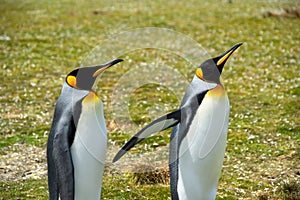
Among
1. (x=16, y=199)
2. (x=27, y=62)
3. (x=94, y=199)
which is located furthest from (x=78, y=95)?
(x=27, y=62)

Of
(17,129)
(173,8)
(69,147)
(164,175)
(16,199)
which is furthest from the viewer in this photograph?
(173,8)

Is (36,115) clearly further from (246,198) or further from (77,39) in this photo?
(77,39)

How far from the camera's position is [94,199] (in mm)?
4934

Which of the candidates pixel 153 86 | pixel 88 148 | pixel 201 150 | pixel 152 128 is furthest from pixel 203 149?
pixel 153 86

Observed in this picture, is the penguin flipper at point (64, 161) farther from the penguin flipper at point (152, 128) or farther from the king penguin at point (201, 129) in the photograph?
the king penguin at point (201, 129)

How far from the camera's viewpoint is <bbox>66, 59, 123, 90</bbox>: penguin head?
4.80 metres

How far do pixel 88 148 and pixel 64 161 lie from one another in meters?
0.23

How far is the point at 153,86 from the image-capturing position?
37.3ft

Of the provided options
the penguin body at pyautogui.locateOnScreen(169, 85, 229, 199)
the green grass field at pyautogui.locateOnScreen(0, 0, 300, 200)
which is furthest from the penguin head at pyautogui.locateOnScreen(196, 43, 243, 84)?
the green grass field at pyautogui.locateOnScreen(0, 0, 300, 200)

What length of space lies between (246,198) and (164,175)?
99cm

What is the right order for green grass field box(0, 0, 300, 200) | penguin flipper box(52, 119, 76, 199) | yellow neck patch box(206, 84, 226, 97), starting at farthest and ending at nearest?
green grass field box(0, 0, 300, 200), yellow neck patch box(206, 84, 226, 97), penguin flipper box(52, 119, 76, 199)

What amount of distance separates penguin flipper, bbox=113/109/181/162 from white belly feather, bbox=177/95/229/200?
0.56ft

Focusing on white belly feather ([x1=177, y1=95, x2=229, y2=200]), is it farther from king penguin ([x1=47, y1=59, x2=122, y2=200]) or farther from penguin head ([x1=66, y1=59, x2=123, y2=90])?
penguin head ([x1=66, y1=59, x2=123, y2=90])

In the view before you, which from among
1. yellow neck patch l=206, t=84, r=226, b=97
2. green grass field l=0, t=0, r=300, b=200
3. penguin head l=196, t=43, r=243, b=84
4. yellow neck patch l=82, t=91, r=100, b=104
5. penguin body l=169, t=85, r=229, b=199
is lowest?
green grass field l=0, t=0, r=300, b=200
